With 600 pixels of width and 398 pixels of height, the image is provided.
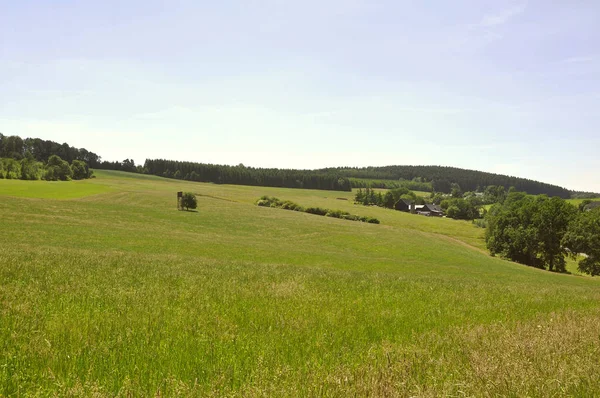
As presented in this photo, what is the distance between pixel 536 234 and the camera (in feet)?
216

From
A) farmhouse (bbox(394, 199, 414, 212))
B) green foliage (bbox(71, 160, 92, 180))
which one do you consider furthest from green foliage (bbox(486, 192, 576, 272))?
green foliage (bbox(71, 160, 92, 180))

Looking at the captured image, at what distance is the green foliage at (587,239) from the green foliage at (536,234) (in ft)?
7.91

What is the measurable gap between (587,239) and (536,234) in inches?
310

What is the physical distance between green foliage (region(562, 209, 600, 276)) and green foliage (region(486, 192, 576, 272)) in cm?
241

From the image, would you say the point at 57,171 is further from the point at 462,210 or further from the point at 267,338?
the point at 462,210

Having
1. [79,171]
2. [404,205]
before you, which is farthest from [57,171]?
[404,205]

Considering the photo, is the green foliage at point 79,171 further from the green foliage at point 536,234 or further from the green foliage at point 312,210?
the green foliage at point 536,234

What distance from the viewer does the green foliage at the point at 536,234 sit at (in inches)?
2586

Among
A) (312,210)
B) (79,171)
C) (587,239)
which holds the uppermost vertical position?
(79,171)

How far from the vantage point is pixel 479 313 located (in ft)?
28.5

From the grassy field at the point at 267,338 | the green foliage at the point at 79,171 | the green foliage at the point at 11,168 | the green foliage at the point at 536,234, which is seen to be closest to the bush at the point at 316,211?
the green foliage at the point at 536,234

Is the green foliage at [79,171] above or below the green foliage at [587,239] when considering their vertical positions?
above

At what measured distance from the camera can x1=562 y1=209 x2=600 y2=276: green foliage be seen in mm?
59312

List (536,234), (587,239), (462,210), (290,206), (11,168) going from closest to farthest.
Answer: (587,239) → (536,234) → (290,206) → (11,168) → (462,210)
